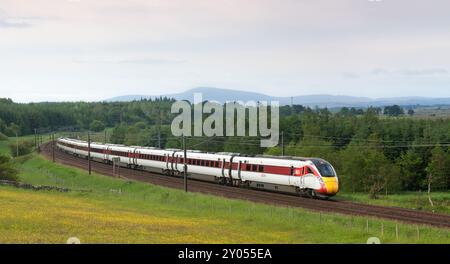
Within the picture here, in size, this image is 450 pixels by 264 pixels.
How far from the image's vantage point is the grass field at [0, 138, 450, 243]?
29.8 m

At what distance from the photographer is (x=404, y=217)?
40781 millimetres

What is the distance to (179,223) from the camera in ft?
121

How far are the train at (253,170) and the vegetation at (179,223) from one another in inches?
237

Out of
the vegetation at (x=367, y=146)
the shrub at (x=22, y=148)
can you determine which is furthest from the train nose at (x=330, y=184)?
the shrub at (x=22, y=148)

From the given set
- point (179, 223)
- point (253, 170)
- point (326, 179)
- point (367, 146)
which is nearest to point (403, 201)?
point (253, 170)

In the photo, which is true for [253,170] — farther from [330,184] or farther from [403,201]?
[403,201]

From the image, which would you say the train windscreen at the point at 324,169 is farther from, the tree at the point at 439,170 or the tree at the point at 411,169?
the tree at the point at 411,169

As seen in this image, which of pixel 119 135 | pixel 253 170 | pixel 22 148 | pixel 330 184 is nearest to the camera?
pixel 330 184

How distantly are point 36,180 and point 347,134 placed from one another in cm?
8812

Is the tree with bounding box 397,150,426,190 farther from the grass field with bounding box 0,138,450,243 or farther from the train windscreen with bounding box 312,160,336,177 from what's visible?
the grass field with bounding box 0,138,450,243

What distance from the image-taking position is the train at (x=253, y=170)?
4959cm

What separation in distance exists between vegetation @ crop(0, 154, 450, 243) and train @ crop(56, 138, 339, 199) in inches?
237
